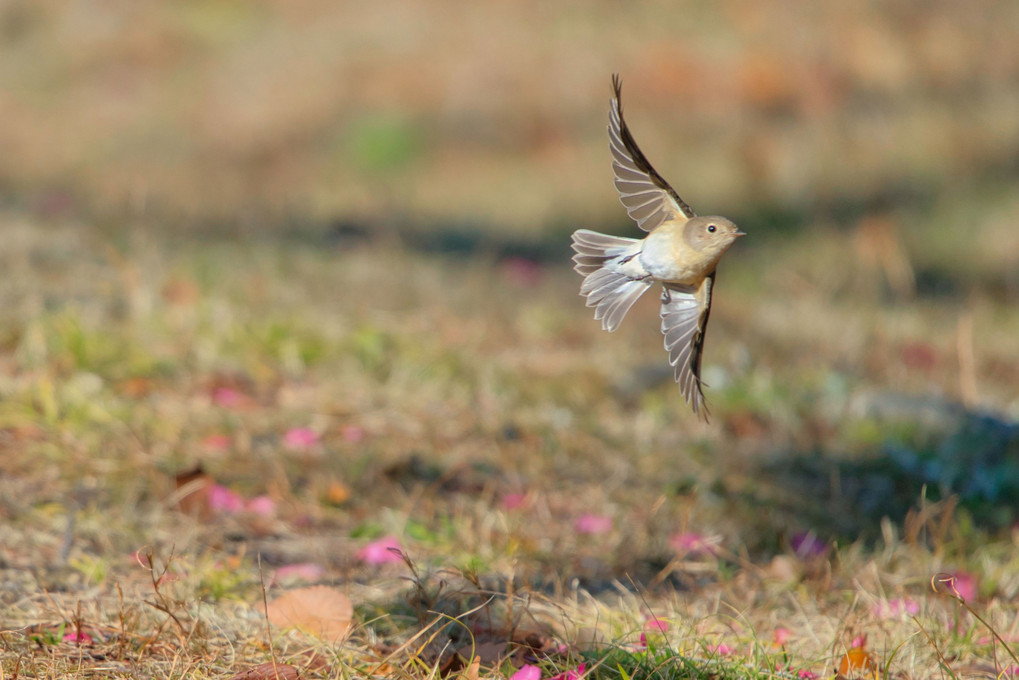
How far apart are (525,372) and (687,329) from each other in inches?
94.1

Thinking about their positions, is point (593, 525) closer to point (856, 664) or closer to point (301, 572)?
point (301, 572)

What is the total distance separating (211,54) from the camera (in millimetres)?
10547

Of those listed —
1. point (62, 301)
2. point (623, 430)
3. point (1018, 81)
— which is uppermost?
point (1018, 81)

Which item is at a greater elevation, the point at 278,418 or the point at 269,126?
the point at 269,126

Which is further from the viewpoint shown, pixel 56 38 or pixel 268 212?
pixel 56 38

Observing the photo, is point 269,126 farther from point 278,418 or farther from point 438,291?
point 278,418

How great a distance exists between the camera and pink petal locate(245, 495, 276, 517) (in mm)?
2676

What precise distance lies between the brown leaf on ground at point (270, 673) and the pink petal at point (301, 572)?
501 mm

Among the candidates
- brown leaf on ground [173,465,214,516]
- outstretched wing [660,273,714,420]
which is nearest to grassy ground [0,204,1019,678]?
brown leaf on ground [173,465,214,516]

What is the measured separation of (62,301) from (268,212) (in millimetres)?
2543

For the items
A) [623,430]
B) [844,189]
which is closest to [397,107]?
[844,189]

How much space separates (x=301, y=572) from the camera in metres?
2.22

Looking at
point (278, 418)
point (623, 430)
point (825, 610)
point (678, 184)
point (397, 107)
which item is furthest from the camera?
point (397, 107)

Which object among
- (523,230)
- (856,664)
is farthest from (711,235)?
(523,230)
